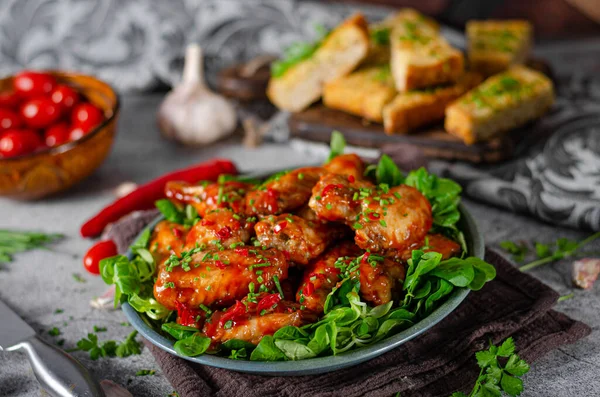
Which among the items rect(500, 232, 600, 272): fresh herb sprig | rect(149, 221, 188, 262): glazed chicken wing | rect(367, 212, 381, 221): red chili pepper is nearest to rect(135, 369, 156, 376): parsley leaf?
rect(149, 221, 188, 262): glazed chicken wing

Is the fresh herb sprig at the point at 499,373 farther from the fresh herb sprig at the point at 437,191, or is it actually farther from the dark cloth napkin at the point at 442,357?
the fresh herb sprig at the point at 437,191

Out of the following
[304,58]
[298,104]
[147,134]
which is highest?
[304,58]

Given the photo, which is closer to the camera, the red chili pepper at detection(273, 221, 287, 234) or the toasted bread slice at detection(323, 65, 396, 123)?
the red chili pepper at detection(273, 221, 287, 234)

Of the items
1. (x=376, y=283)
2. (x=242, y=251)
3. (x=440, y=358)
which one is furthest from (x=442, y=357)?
(x=242, y=251)

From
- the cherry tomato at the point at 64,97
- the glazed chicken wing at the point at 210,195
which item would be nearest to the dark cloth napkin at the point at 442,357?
the glazed chicken wing at the point at 210,195

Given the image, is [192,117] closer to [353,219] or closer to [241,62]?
[241,62]

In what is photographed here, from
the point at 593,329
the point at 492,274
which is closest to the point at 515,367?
the point at 492,274

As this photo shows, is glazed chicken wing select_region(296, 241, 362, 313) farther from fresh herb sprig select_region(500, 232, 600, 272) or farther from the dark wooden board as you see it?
the dark wooden board
